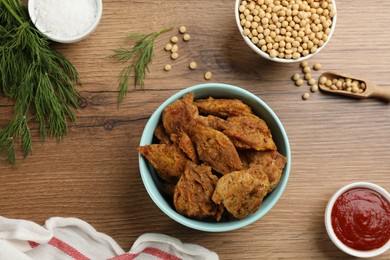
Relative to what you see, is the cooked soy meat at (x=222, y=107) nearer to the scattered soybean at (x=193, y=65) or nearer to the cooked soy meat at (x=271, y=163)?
the cooked soy meat at (x=271, y=163)

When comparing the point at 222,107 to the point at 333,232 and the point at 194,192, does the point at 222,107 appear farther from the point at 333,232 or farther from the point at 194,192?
the point at 333,232

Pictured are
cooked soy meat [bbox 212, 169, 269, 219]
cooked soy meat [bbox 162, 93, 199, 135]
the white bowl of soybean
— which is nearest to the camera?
cooked soy meat [bbox 212, 169, 269, 219]

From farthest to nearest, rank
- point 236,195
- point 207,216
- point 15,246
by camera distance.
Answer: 1. point 15,246
2. point 207,216
3. point 236,195

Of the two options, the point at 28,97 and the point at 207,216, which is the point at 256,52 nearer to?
the point at 207,216

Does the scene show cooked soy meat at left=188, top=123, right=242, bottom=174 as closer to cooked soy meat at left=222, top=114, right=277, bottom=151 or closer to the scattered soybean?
cooked soy meat at left=222, top=114, right=277, bottom=151

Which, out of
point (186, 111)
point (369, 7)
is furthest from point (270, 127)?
point (369, 7)

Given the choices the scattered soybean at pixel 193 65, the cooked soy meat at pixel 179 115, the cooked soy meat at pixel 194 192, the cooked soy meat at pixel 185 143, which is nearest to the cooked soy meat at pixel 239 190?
the cooked soy meat at pixel 194 192

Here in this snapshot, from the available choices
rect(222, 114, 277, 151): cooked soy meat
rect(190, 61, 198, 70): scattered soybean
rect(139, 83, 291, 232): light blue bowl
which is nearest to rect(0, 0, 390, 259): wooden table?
rect(190, 61, 198, 70): scattered soybean
